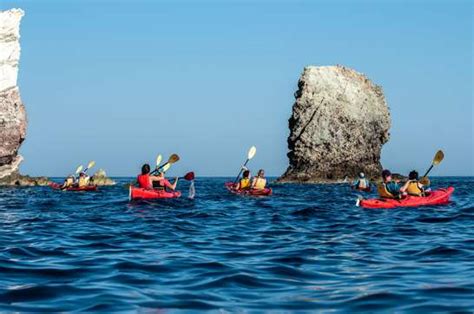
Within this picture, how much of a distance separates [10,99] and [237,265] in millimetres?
54775

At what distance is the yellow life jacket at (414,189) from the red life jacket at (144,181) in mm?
9016

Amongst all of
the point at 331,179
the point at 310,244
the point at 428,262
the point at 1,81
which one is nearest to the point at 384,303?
the point at 428,262

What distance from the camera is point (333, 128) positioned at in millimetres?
75062

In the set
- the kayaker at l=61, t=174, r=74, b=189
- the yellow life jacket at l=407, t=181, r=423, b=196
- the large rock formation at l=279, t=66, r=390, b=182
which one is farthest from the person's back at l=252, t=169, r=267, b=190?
the large rock formation at l=279, t=66, r=390, b=182

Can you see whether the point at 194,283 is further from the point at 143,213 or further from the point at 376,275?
the point at 143,213

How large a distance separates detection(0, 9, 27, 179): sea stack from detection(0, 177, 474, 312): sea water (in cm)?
4445

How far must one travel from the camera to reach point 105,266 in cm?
865

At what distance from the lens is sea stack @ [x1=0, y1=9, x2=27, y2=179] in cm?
5753

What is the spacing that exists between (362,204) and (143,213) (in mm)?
6617

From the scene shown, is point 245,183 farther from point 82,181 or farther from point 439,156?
point 82,181

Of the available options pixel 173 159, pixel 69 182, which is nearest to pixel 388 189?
pixel 173 159

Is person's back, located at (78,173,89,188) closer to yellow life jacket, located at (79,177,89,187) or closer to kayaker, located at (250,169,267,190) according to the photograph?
yellow life jacket, located at (79,177,89,187)

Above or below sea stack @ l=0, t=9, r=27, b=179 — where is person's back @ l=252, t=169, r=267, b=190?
below

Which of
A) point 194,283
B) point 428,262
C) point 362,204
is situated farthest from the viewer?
point 362,204
